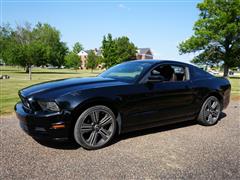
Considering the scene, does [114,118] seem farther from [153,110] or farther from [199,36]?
[199,36]

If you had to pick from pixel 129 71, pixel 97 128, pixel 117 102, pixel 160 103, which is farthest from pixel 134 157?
pixel 129 71

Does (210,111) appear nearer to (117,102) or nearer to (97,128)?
(117,102)

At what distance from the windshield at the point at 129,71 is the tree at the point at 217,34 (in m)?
30.6

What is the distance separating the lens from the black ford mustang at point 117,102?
3.33 meters

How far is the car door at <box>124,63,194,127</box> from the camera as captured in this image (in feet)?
12.9

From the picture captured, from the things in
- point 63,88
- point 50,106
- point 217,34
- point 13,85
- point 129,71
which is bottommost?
point 13,85

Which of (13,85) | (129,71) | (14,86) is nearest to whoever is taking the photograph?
(129,71)

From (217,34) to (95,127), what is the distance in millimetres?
33284

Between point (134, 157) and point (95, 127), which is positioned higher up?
point (95, 127)

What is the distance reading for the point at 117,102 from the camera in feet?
12.4

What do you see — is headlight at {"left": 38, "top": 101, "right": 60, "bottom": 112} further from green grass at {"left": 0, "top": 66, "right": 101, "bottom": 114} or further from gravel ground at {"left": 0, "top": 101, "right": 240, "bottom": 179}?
green grass at {"left": 0, "top": 66, "right": 101, "bottom": 114}

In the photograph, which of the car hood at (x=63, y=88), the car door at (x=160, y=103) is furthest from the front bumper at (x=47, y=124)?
the car door at (x=160, y=103)

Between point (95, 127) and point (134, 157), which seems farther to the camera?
point (95, 127)

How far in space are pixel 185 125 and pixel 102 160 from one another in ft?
8.45
